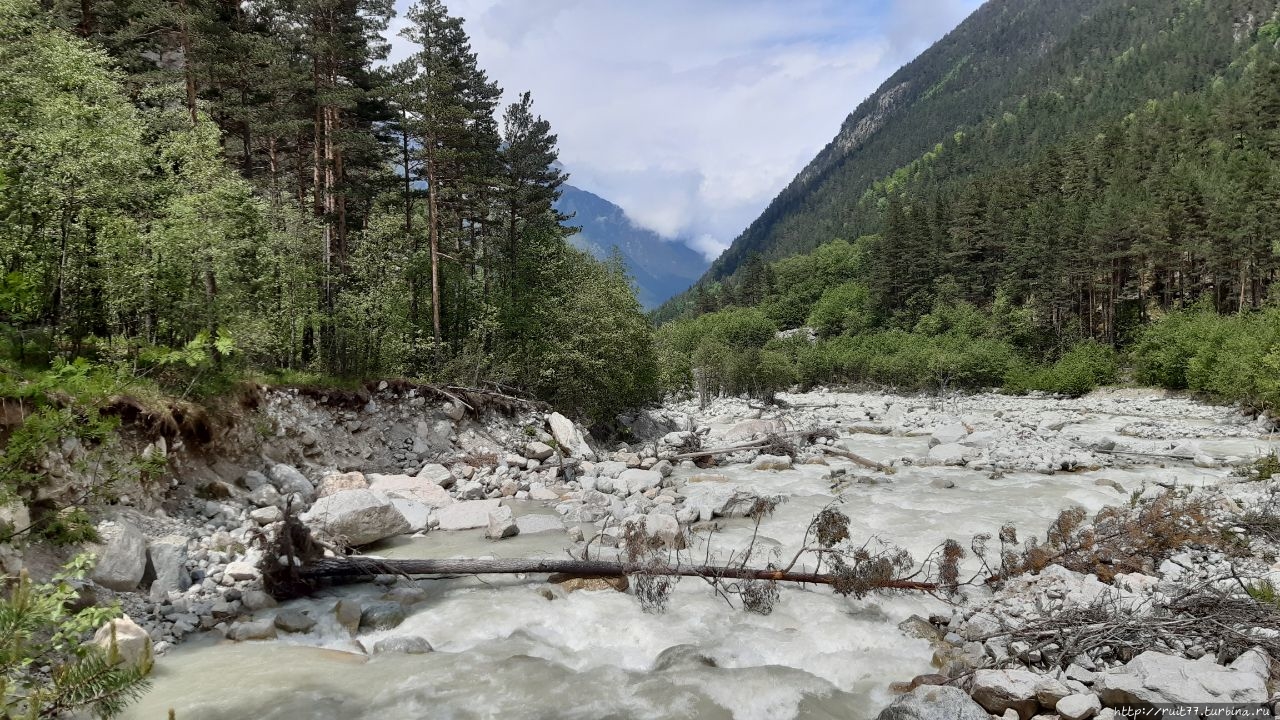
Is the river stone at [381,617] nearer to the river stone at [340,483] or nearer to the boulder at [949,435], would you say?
the river stone at [340,483]

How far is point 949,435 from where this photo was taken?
25156mm

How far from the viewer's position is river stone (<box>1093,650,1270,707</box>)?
5.20m

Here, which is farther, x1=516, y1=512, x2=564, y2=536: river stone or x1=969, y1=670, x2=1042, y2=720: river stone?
x1=516, y1=512, x2=564, y2=536: river stone

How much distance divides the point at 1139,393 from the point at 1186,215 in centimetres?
2043

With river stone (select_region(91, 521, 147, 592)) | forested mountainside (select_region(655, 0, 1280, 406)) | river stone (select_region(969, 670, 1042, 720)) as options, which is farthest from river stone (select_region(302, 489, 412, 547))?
forested mountainside (select_region(655, 0, 1280, 406))

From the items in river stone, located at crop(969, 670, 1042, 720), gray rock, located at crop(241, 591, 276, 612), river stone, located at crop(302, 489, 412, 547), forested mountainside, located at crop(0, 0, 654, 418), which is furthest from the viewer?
river stone, located at crop(302, 489, 412, 547)

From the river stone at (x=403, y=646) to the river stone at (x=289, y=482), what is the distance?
6563mm

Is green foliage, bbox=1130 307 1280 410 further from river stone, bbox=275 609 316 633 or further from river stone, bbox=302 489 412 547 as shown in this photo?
river stone, bbox=275 609 316 633

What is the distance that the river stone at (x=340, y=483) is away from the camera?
45.2 feet

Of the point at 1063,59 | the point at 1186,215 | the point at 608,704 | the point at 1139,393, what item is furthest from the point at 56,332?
the point at 1063,59

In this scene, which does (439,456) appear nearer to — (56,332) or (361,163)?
(56,332)

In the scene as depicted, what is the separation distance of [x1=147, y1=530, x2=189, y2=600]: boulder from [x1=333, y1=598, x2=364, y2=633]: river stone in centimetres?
210

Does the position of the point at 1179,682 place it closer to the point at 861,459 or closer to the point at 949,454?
the point at 861,459

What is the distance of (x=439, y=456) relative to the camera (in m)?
18.2
